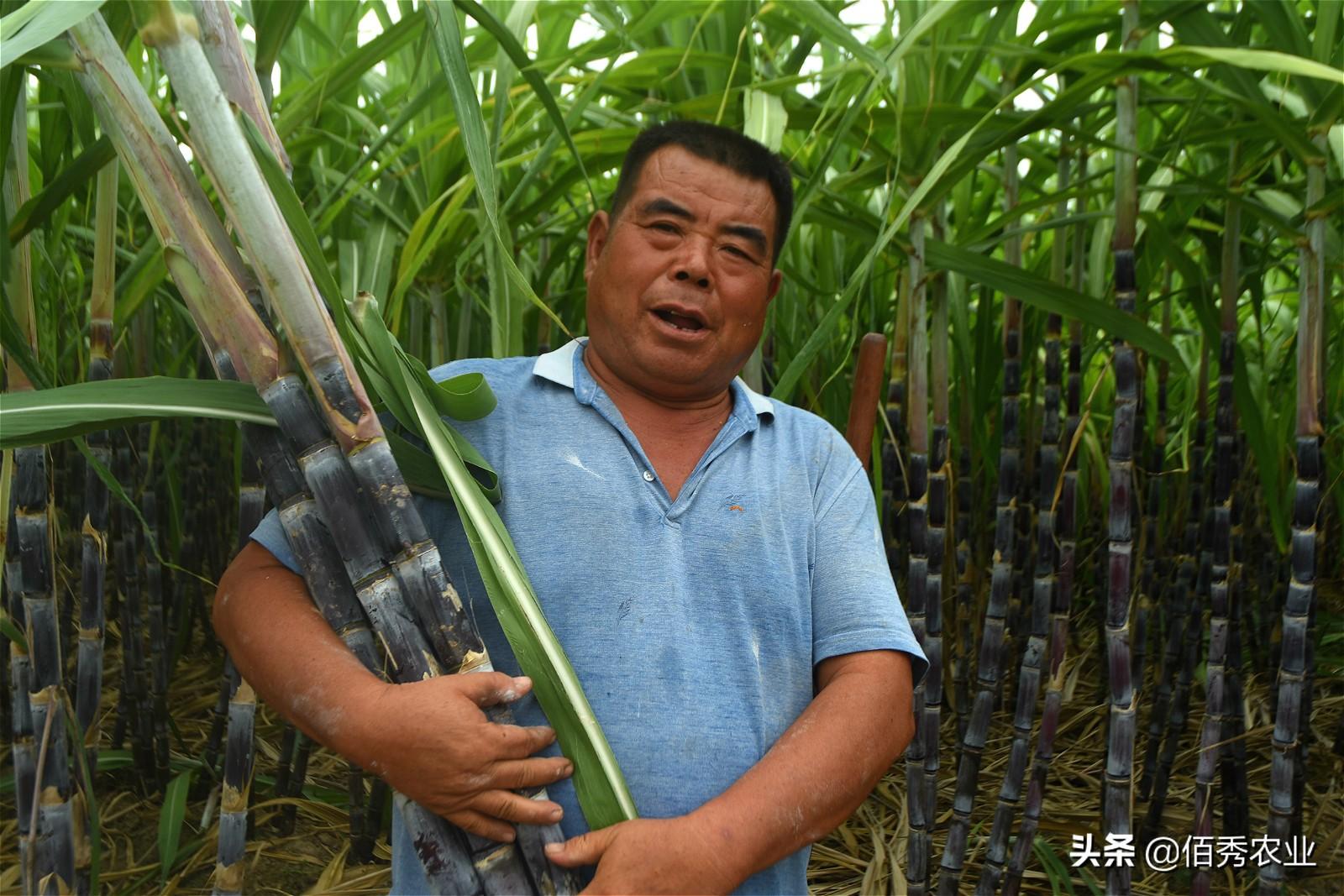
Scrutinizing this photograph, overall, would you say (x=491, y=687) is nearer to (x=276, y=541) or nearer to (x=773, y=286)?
(x=276, y=541)

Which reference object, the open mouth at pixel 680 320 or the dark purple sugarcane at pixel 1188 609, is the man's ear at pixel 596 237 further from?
the dark purple sugarcane at pixel 1188 609

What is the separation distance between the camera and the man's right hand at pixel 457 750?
703 mm

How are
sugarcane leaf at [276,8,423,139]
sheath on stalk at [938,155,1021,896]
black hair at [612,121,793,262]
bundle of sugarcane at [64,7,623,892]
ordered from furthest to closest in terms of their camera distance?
sheath on stalk at [938,155,1021,896], sugarcane leaf at [276,8,423,139], black hair at [612,121,793,262], bundle of sugarcane at [64,7,623,892]

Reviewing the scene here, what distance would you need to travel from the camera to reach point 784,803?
808 mm

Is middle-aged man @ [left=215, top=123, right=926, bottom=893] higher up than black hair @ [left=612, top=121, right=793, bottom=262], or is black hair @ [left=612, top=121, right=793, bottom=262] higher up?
black hair @ [left=612, top=121, right=793, bottom=262]

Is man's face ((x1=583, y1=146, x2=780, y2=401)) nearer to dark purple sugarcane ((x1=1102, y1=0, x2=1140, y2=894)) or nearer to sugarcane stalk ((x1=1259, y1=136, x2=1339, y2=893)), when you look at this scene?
dark purple sugarcane ((x1=1102, y1=0, x2=1140, y2=894))

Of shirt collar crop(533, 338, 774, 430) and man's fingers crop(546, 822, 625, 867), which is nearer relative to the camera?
man's fingers crop(546, 822, 625, 867)

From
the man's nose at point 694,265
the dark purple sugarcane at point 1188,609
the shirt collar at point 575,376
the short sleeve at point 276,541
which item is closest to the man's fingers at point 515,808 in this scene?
the short sleeve at point 276,541

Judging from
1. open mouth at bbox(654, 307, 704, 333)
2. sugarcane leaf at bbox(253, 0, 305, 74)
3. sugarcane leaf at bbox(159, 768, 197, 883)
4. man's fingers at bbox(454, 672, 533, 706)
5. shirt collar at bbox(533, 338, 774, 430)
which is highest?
sugarcane leaf at bbox(253, 0, 305, 74)

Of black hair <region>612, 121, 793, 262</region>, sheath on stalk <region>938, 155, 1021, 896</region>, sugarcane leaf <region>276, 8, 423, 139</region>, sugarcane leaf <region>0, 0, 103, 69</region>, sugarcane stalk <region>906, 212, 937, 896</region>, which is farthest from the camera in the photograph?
sheath on stalk <region>938, 155, 1021, 896</region>

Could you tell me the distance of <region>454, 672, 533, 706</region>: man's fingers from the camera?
2.36 ft

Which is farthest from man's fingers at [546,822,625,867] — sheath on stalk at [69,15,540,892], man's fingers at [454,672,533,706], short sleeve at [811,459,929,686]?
sheath on stalk at [69,15,540,892]

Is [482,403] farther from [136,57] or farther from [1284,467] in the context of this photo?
[1284,467]

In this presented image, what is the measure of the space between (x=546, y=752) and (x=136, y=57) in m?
1.03
